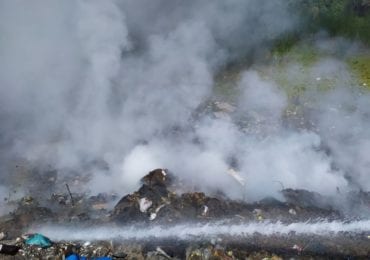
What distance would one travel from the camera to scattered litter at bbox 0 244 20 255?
5.93 metres

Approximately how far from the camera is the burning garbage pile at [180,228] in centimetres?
584

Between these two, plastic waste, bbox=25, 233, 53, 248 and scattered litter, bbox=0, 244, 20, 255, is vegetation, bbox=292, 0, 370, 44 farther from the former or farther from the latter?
scattered litter, bbox=0, 244, 20, 255

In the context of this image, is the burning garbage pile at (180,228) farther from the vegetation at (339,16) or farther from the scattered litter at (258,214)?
the vegetation at (339,16)

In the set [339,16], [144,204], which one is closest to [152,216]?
[144,204]

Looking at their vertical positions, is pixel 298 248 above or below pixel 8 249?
below

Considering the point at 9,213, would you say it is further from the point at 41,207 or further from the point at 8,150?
the point at 8,150

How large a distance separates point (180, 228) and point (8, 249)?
7.92 ft

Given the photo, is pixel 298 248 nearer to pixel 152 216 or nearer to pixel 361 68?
pixel 152 216

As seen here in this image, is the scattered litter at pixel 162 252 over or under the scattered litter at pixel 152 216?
under

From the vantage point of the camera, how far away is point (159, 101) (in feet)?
28.4

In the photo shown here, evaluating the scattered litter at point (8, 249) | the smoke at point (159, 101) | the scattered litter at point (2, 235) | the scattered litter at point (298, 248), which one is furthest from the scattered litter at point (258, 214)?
the scattered litter at point (2, 235)

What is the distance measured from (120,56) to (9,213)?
3926 mm

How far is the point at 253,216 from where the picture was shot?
6285mm

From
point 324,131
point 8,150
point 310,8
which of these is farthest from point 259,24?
point 8,150
